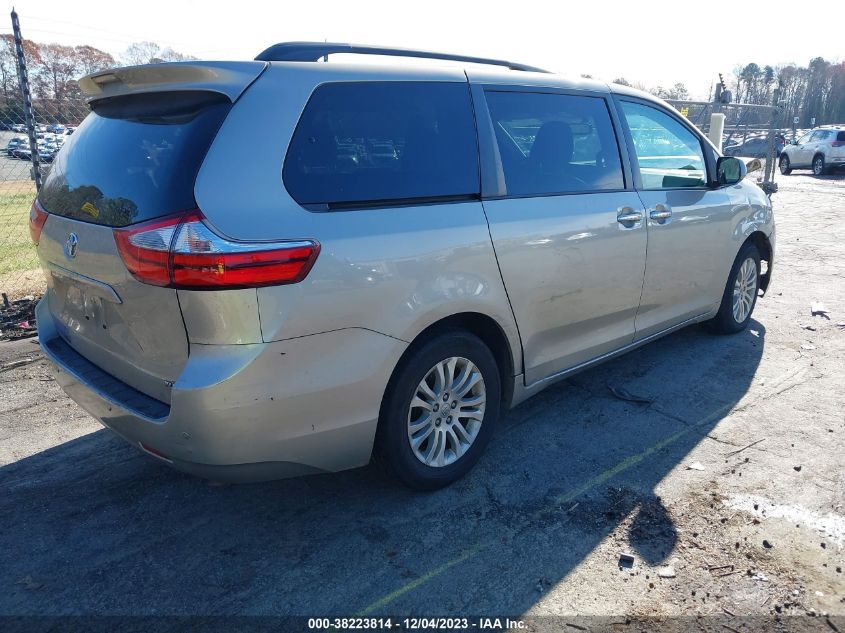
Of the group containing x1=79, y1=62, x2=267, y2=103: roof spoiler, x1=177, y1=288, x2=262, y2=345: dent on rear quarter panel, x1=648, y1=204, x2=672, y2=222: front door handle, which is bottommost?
x1=177, y1=288, x2=262, y2=345: dent on rear quarter panel

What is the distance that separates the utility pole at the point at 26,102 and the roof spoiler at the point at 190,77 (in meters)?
4.01

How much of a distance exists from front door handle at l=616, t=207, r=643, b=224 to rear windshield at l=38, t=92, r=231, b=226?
2.41 meters

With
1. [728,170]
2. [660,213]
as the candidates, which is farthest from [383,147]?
[728,170]

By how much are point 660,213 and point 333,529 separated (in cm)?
284

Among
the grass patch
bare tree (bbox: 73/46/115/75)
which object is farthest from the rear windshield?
the grass patch

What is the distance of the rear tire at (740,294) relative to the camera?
543cm

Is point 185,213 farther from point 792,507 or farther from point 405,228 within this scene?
point 792,507

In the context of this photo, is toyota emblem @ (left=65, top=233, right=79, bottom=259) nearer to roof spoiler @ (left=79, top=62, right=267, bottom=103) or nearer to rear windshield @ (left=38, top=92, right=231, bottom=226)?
rear windshield @ (left=38, top=92, right=231, bottom=226)

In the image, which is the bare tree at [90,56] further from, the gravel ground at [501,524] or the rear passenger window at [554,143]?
the rear passenger window at [554,143]

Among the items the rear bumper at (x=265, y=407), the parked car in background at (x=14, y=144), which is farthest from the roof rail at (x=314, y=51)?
the parked car in background at (x=14, y=144)

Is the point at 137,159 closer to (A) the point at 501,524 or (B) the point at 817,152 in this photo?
(A) the point at 501,524

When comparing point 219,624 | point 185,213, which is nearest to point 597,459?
point 219,624

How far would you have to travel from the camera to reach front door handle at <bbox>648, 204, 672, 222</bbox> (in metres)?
4.25

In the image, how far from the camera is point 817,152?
84.2ft
